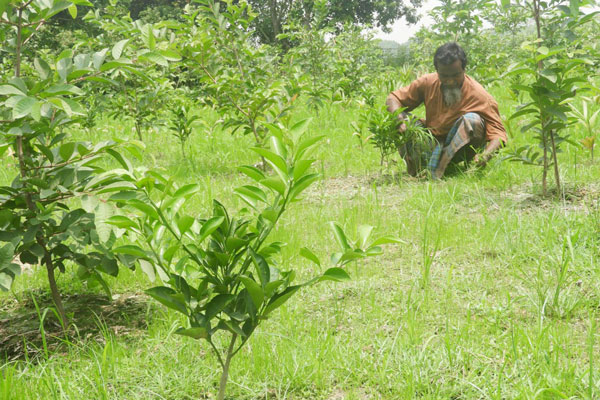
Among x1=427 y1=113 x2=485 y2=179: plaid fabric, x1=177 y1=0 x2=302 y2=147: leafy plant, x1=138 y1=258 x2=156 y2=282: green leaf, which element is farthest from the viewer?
x1=177 y1=0 x2=302 y2=147: leafy plant

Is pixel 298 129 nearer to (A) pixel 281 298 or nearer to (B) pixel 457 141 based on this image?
(A) pixel 281 298

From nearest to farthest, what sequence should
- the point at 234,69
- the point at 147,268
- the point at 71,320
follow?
the point at 147,268, the point at 71,320, the point at 234,69

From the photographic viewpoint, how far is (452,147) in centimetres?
451

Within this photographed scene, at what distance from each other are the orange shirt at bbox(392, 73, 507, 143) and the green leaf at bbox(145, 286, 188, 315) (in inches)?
145

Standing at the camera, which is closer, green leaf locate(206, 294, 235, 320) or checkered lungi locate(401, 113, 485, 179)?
green leaf locate(206, 294, 235, 320)

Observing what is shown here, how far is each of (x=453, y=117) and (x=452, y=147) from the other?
1.06 ft

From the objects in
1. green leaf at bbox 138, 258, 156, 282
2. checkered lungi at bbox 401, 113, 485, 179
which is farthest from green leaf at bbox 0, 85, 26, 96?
checkered lungi at bbox 401, 113, 485, 179

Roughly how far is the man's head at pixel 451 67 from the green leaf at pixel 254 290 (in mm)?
3626

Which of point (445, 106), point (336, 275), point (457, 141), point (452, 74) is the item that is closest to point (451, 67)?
point (452, 74)

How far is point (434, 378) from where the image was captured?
178 centimetres

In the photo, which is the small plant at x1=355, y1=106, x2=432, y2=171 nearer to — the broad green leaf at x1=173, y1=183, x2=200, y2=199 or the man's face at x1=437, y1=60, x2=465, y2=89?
the man's face at x1=437, y1=60, x2=465, y2=89

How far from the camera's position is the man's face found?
14.8 feet

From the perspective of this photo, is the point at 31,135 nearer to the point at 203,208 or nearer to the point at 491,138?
the point at 203,208

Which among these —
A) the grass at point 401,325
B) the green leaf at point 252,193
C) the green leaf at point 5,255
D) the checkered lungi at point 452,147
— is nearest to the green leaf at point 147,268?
the grass at point 401,325
